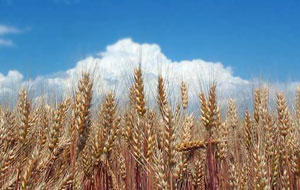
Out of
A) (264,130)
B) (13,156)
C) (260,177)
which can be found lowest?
(260,177)

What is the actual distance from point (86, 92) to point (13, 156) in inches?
38.6

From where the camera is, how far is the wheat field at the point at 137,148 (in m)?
3.34

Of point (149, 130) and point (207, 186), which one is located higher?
point (149, 130)

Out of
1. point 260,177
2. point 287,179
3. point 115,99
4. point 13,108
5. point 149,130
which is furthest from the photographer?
point 13,108

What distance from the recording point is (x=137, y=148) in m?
3.60

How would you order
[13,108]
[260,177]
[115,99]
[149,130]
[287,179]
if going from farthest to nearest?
[13,108] < [115,99] < [287,179] < [149,130] < [260,177]

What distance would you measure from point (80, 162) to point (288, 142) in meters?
2.20

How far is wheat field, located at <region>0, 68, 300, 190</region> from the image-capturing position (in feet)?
11.0

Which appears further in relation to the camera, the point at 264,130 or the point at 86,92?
the point at 264,130

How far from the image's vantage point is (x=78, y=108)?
3.62 metres

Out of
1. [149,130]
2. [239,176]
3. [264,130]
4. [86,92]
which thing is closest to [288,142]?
[264,130]

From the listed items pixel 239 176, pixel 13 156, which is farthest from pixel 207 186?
pixel 13 156

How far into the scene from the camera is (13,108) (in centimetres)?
441

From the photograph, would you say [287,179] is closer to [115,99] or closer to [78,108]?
[115,99]
